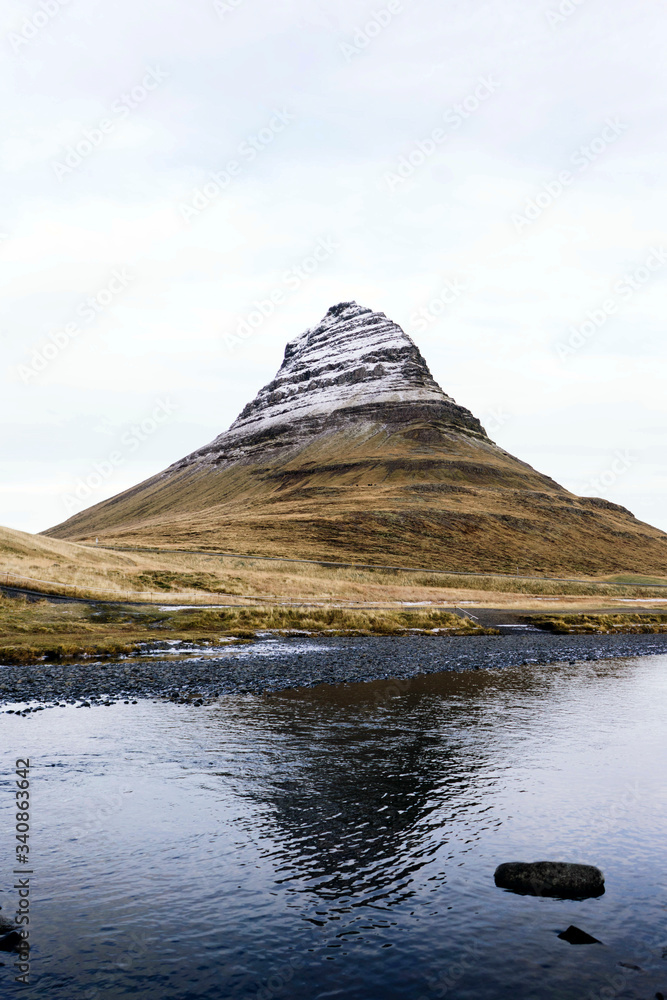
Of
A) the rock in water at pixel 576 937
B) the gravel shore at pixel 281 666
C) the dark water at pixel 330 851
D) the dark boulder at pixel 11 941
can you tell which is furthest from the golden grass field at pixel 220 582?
the rock in water at pixel 576 937

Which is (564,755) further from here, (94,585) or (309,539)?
(309,539)

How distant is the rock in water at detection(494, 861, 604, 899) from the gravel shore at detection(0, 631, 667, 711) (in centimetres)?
1881

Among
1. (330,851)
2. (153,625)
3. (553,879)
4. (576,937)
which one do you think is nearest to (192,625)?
(153,625)

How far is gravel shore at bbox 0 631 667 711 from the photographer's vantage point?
3078cm

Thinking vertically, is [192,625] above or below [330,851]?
above

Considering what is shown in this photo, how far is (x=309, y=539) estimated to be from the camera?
145 m

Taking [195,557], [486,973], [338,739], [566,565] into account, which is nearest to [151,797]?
[338,739]

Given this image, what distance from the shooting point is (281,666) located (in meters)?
38.9

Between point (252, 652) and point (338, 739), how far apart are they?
22.0 metres

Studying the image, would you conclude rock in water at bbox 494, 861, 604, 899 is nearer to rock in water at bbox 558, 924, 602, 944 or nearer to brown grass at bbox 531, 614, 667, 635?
rock in water at bbox 558, 924, 602, 944

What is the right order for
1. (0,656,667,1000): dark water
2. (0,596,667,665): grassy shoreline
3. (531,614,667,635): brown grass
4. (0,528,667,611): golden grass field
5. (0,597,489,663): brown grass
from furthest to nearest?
(531,614,667,635): brown grass
(0,528,667,611): golden grass field
(0,596,667,665): grassy shoreline
(0,597,489,663): brown grass
(0,656,667,1000): dark water

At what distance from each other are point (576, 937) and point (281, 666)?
28760mm

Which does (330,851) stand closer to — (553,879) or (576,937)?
(553,879)

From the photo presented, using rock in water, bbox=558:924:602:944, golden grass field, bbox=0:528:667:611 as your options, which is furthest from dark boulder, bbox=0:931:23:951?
golden grass field, bbox=0:528:667:611
